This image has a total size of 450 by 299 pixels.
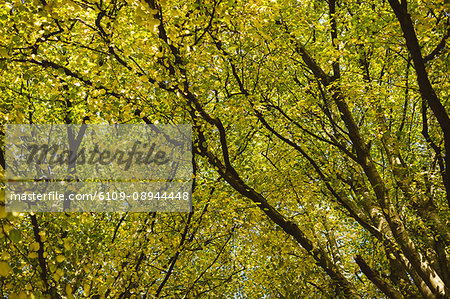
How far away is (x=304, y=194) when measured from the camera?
370 inches

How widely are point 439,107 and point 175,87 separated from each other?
396 cm

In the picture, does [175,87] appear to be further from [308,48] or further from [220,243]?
[220,243]

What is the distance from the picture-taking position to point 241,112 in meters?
7.43
